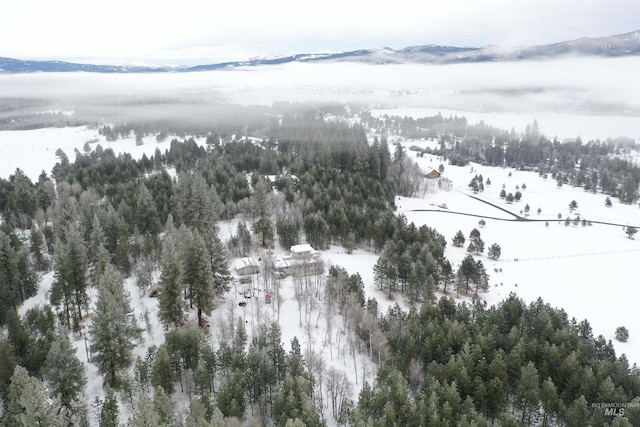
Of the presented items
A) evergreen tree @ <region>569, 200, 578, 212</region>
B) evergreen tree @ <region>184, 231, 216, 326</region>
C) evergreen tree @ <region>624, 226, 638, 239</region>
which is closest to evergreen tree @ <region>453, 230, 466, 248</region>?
evergreen tree @ <region>624, 226, 638, 239</region>

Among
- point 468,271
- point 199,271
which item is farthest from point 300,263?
point 468,271

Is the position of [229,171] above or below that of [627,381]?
above

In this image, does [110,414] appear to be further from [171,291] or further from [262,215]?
[262,215]

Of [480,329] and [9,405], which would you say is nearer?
[9,405]

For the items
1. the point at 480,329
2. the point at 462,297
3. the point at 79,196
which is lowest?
the point at 462,297

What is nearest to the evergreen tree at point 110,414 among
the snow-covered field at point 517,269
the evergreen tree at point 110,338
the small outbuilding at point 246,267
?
the snow-covered field at point 517,269

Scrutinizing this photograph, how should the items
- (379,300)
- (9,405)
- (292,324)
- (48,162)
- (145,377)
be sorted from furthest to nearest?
1. (48,162)
2. (379,300)
3. (292,324)
4. (145,377)
5. (9,405)

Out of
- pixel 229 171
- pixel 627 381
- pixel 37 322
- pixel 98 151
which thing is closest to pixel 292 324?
pixel 37 322

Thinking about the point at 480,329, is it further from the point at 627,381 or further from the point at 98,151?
the point at 98,151
